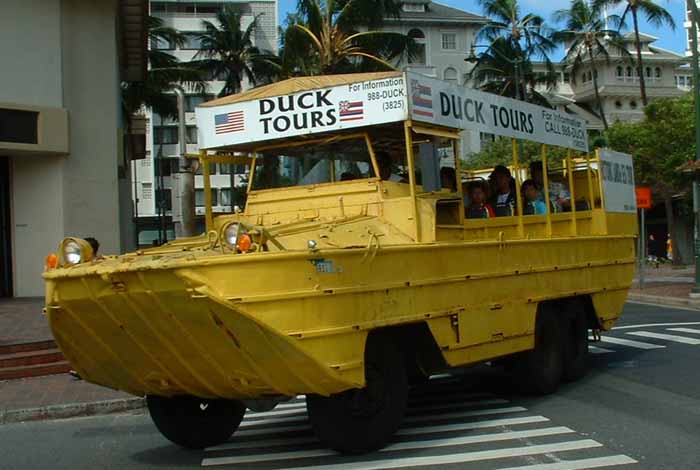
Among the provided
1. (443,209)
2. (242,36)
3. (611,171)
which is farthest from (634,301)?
(242,36)

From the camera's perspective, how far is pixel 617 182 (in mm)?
10414

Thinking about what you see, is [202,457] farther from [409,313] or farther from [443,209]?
[443,209]

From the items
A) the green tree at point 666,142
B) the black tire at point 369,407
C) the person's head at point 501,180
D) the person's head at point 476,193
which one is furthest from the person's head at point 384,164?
the green tree at point 666,142

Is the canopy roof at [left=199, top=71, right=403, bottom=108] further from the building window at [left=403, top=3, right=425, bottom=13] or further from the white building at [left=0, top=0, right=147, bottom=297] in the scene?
the building window at [left=403, top=3, right=425, bottom=13]

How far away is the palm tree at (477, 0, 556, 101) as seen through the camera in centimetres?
4169

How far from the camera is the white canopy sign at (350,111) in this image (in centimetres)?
663

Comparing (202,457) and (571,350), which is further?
(571,350)

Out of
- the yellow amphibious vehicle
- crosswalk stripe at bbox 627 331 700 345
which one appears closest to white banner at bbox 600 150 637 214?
the yellow amphibious vehicle

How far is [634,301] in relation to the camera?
2088cm

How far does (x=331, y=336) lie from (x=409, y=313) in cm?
92

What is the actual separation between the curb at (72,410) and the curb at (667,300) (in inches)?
532

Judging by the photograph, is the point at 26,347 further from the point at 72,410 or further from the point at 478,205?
the point at 478,205

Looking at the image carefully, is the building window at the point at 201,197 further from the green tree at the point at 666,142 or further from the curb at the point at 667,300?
the green tree at the point at 666,142

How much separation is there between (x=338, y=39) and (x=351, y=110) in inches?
765
